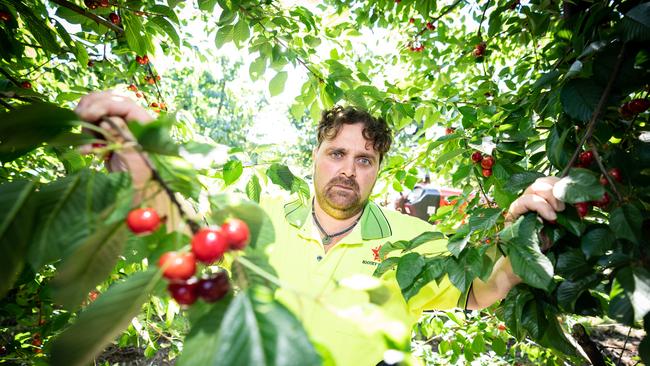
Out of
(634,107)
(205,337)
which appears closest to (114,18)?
(205,337)

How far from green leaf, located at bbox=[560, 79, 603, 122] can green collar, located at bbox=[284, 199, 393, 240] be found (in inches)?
56.3

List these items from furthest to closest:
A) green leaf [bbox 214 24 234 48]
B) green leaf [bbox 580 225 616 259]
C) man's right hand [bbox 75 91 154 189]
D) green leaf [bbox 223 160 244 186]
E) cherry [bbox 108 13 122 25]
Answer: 1. cherry [bbox 108 13 122 25]
2. green leaf [bbox 214 24 234 48]
3. green leaf [bbox 223 160 244 186]
4. green leaf [bbox 580 225 616 259]
5. man's right hand [bbox 75 91 154 189]

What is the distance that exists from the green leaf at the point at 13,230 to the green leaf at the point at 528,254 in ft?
3.73

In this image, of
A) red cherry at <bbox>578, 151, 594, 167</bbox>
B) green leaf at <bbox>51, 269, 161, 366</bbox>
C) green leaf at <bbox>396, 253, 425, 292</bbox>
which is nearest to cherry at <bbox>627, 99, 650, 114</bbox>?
red cherry at <bbox>578, 151, 594, 167</bbox>

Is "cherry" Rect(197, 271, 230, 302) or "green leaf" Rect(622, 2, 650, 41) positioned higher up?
"green leaf" Rect(622, 2, 650, 41)

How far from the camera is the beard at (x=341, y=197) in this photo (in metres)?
2.60

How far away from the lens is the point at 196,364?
435mm

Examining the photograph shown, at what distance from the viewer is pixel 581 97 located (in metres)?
1.17

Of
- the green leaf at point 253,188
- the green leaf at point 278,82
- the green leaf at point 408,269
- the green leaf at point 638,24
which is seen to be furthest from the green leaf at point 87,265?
the green leaf at point 278,82

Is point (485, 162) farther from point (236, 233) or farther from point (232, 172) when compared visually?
point (236, 233)

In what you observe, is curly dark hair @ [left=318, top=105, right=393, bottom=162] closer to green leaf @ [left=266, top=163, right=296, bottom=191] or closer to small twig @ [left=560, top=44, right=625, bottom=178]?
green leaf @ [left=266, top=163, right=296, bottom=191]

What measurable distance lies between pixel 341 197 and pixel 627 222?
1.83m

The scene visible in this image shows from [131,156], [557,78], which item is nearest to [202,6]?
[131,156]

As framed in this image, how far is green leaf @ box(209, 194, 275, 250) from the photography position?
1.86ft
